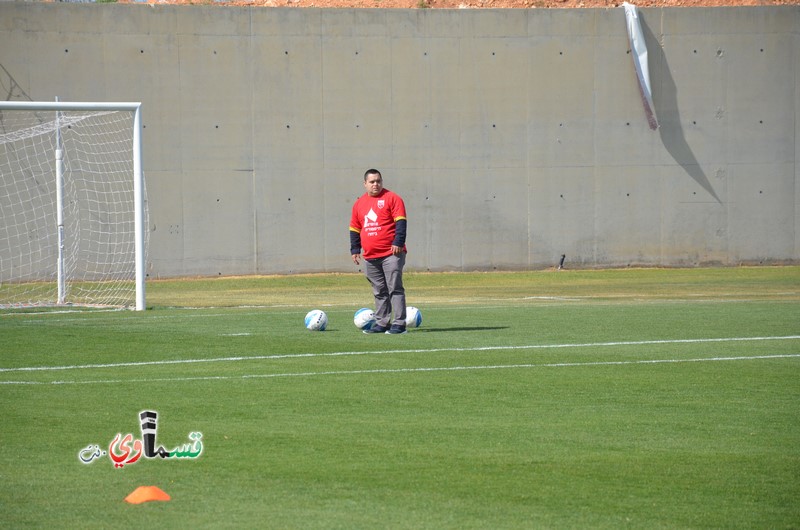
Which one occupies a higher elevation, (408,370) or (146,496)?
(146,496)

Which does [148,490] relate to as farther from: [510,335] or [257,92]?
[257,92]

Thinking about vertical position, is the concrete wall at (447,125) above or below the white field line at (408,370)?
above

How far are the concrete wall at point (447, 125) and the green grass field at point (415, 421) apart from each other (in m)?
12.3

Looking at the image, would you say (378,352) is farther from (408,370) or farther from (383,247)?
(383,247)

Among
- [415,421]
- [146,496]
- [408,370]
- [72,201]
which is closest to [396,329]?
[408,370]

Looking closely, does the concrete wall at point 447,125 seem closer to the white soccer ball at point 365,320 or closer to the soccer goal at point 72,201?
the soccer goal at point 72,201

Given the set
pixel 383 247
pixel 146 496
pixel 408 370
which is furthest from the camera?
pixel 383 247

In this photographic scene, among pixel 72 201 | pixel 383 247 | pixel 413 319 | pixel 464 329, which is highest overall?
pixel 72 201

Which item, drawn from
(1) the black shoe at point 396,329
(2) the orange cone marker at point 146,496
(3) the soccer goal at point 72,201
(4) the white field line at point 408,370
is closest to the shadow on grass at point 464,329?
(1) the black shoe at point 396,329

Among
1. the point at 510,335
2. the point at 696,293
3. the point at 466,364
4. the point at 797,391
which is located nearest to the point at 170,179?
the point at 696,293

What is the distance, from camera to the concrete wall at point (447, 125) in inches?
1141

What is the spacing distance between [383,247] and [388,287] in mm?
514

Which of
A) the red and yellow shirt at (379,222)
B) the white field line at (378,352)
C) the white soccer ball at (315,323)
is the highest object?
the red and yellow shirt at (379,222)

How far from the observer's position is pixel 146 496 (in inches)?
236
